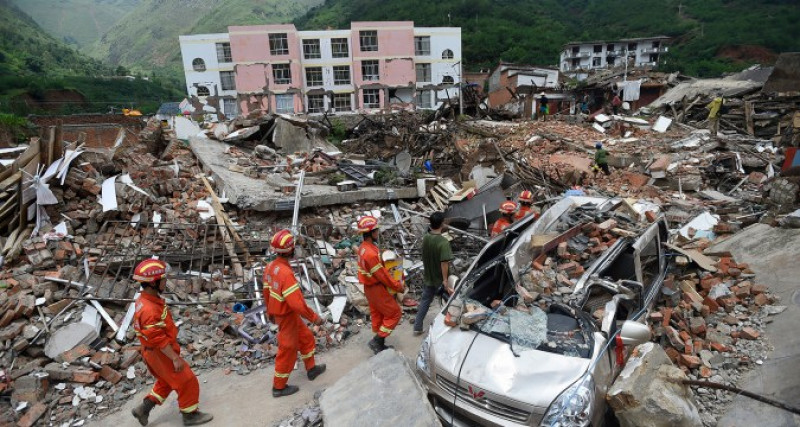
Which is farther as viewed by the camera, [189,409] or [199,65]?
[199,65]

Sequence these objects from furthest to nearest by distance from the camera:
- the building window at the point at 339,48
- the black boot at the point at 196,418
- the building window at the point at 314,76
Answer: the building window at the point at 314,76
the building window at the point at 339,48
the black boot at the point at 196,418

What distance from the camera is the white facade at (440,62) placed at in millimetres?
40594

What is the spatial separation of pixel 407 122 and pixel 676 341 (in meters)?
14.4

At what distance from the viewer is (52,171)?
23.0ft

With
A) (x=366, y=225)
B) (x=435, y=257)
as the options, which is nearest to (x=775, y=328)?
(x=435, y=257)

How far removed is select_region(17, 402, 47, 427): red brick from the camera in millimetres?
4039

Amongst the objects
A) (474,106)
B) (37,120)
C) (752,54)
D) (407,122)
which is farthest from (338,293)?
(752,54)

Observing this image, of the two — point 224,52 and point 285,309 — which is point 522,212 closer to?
point 285,309

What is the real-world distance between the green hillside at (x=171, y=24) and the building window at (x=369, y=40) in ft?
210

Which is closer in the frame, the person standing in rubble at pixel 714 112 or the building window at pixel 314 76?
the person standing in rubble at pixel 714 112

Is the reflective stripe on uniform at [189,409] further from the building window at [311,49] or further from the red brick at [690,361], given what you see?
the building window at [311,49]

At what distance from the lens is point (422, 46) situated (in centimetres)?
4081

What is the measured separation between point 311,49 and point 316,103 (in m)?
4.88

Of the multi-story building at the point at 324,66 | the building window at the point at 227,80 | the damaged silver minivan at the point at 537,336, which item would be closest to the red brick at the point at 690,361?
the damaged silver minivan at the point at 537,336
